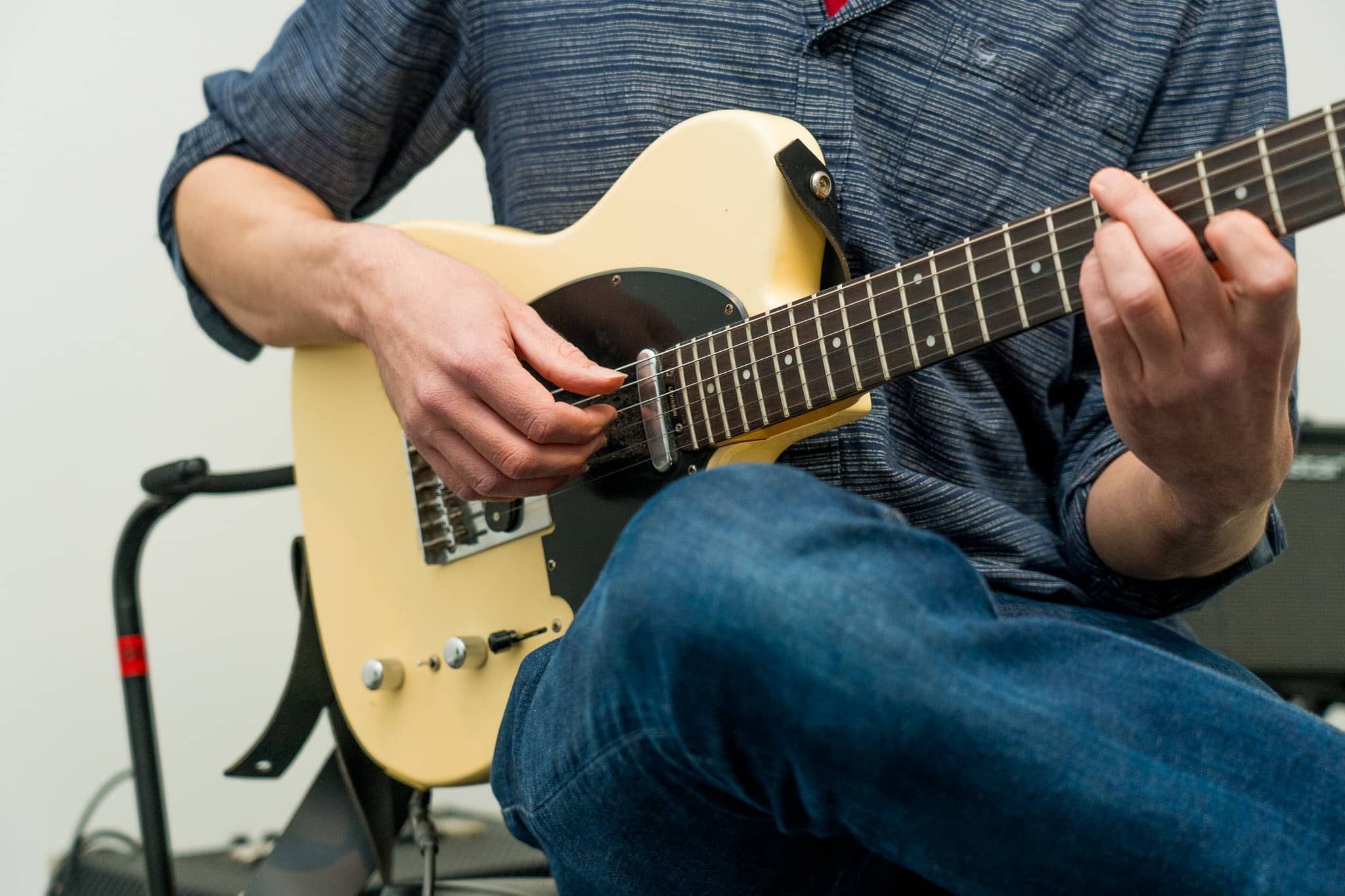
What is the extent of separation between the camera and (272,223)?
94 cm

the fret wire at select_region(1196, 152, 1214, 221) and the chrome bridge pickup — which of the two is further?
the chrome bridge pickup

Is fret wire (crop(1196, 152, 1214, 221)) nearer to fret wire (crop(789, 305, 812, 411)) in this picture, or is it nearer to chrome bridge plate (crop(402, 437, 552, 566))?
fret wire (crop(789, 305, 812, 411))

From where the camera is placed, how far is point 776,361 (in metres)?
0.68

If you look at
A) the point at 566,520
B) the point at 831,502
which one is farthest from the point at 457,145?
the point at 831,502

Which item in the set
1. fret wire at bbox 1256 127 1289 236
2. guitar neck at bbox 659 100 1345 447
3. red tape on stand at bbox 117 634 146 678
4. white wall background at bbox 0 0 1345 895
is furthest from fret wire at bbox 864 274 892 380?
white wall background at bbox 0 0 1345 895

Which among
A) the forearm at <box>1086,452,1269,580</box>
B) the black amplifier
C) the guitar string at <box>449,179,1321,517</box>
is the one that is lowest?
the black amplifier

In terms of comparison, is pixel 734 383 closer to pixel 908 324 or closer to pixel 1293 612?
pixel 908 324

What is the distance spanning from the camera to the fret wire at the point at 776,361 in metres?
0.67

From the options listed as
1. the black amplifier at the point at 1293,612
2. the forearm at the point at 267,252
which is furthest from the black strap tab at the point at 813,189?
the black amplifier at the point at 1293,612

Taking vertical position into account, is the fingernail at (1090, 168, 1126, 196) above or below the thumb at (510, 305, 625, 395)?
above

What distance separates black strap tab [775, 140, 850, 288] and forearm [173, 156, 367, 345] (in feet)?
1.26

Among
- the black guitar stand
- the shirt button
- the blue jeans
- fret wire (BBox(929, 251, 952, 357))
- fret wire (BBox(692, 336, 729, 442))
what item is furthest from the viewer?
the black guitar stand

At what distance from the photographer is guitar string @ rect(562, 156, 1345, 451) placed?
0.50 metres

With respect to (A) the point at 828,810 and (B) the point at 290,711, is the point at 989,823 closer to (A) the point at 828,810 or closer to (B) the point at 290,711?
(A) the point at 828,810
